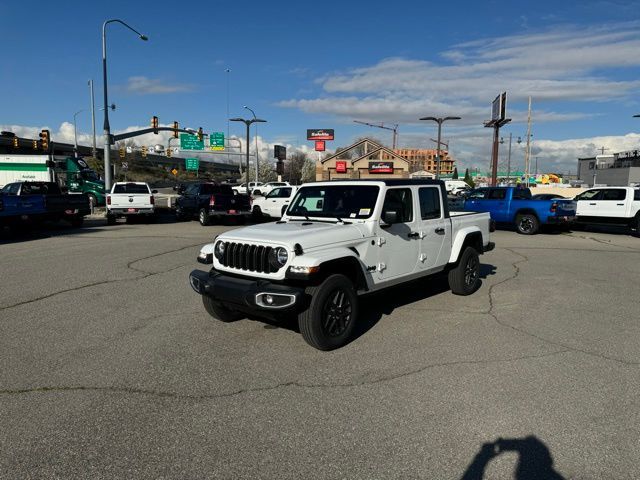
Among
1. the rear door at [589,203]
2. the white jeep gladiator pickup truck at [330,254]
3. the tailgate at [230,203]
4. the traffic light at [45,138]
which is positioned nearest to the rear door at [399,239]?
the white jeep gladiator pickup truck at [330,254]

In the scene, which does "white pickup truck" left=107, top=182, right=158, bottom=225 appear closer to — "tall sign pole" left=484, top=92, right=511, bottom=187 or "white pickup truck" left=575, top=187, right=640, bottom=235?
"white pickup truck" left=575, top=187, right=640, bottom=235

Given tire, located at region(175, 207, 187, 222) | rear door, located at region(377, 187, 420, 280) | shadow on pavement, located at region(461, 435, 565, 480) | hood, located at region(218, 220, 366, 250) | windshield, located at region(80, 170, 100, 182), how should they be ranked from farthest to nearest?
windshield, located at region(80, 170, 100, 182) → tire, located at region(175, 207, 187, 222) → rear door, located at region(377, 187, 420, 280) → hood, located at region(218, 220, 366, 250) → shadow on pavement, located at region(461, 435, 565, 480)

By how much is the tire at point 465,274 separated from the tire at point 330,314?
2.68m

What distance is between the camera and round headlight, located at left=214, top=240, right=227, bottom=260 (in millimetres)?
5395

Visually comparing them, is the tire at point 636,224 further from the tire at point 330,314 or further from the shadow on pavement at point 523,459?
the shadow on pavement at point 523,459

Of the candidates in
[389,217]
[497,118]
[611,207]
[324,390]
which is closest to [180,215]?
[611,207]

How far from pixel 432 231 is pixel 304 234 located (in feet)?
7.74

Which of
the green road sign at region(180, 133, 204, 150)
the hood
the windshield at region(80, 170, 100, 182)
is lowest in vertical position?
the hood

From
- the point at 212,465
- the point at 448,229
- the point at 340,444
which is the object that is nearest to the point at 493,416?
the point at 340,444

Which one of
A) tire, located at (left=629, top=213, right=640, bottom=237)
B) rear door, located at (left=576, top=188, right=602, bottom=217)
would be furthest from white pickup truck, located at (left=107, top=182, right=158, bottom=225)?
tire, located at (left=629, top=213, right=640, bottom=237)

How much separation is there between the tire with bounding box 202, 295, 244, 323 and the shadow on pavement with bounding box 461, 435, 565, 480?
3.52 metres

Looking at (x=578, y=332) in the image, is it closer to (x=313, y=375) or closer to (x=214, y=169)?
(x=313, y=375)

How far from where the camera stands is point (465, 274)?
744cm

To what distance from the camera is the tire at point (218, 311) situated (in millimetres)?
5824
